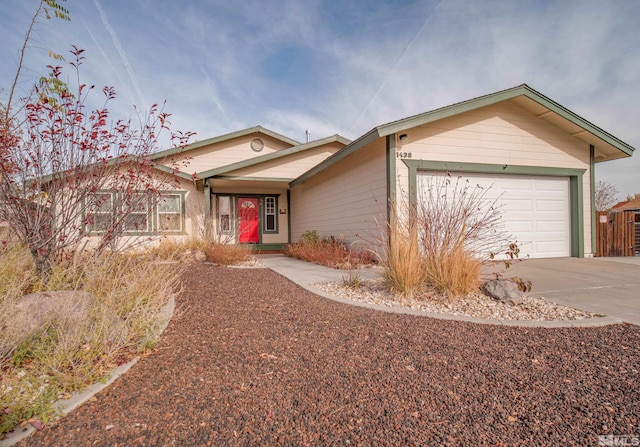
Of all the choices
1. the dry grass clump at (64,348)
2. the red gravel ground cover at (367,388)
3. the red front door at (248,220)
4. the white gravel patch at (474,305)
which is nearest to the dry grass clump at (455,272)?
the white gravel patch at (474,305)

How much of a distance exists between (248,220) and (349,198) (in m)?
5.82

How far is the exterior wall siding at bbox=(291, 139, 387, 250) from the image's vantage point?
775cm

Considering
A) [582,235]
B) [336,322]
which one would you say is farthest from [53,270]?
[582,235]

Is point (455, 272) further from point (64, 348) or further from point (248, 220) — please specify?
point (248, 220)

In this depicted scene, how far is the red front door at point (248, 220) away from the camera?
44.2 ft

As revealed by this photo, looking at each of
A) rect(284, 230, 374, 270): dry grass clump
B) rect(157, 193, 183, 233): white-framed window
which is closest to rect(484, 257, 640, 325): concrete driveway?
rect(284, 230, 374, 270): dry grass clump

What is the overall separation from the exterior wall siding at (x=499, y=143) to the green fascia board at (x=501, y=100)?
411mm

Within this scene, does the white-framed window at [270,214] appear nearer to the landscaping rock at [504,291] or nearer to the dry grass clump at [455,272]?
the dry grass clump at [455,272]

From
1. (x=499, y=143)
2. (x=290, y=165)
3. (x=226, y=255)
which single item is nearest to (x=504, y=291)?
(x=499, y=143)

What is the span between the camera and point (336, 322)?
341 cm

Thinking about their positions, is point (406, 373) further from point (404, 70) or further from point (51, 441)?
point (404, 70)

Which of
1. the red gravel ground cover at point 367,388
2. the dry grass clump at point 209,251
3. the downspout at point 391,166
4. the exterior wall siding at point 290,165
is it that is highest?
the exterior wall siding at point 290,165

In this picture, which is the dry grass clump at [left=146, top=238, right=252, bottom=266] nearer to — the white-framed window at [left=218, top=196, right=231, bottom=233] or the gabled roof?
the white-framed window at [left=218, top=196, right=231, bottom=233]

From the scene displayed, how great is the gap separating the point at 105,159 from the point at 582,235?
1066 centimetres
